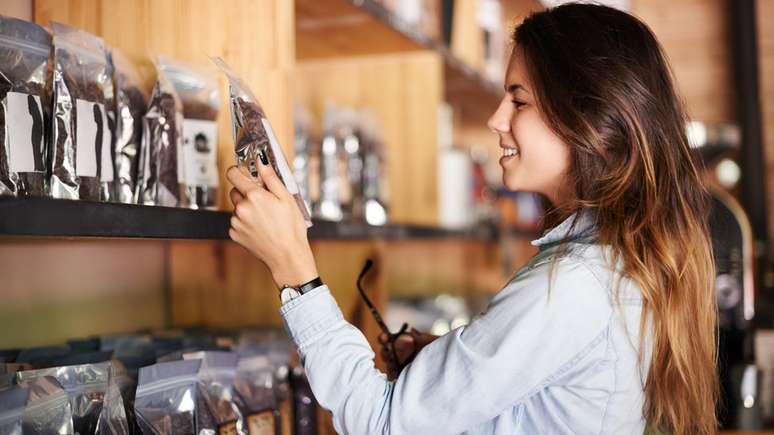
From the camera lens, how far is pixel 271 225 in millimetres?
1040

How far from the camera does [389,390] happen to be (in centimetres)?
107

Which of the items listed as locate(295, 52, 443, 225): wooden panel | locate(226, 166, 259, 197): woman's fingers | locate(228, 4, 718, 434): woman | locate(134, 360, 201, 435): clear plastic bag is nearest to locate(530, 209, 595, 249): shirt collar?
locate(228, 4, 718, 434): woman

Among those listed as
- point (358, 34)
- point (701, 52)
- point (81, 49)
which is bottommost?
point (81, 49)

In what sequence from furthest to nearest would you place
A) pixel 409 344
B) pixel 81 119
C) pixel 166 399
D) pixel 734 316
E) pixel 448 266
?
1. pixel 448 266
2. pixel 734 316
3. pixel 409 344
4. pixel 166 399
5. pixel 81 119

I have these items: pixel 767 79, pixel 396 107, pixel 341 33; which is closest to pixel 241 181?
pixel 341 33

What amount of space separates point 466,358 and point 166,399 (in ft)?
1.28

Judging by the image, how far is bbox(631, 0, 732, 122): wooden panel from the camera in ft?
13.4

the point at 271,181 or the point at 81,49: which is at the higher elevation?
the point at 81,49

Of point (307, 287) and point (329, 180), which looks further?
point (329, 180)

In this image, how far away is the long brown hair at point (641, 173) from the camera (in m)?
1.15

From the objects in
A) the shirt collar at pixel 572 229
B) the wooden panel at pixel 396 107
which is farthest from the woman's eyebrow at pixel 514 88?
the wooden panel at pixel 396 107

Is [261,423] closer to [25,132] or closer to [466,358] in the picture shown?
[466,358]

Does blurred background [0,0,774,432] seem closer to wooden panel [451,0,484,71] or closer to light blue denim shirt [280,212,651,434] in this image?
wooden panel [451,0,484,71]

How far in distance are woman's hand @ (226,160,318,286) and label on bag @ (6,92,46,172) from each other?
221 millimetres
